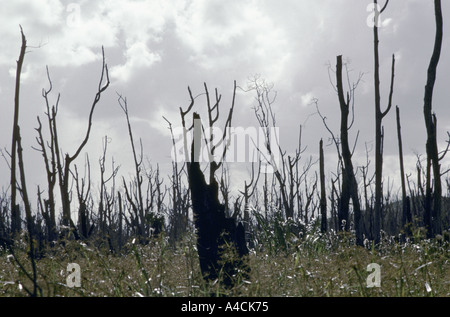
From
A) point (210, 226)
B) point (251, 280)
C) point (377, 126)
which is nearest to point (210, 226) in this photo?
point (210, 226)

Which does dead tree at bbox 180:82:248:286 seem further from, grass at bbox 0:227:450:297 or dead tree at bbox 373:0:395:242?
dead tree at bbox 373:0:395:242

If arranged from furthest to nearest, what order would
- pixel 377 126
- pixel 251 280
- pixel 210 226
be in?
pixel 377 126
pixel 210 226
pixel 251 280

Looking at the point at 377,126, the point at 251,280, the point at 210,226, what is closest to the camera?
the point at 251,280

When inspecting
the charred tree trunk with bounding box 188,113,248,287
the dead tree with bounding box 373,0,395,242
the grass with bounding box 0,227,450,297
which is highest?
the dead tree with bounding box 373,0,395,242

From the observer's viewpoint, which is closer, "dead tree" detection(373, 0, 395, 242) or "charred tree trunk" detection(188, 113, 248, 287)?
"charred tree trunk" detection(188, 113, 248, 287)

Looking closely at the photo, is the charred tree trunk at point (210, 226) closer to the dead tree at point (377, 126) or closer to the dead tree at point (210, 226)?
the dead tree at point (210, 226)

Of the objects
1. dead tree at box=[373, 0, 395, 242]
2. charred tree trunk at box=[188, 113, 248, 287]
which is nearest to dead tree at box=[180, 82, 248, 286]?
charred tree trunk at box=[188, 113, 248, 287]

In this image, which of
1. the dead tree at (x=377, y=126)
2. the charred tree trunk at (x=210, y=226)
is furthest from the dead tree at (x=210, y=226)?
the dead tree at (x=377, y=126)

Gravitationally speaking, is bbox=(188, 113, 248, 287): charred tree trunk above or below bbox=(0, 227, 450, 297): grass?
above

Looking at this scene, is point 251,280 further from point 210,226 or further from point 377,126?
point 377,126

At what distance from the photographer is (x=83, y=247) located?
3.71 m
